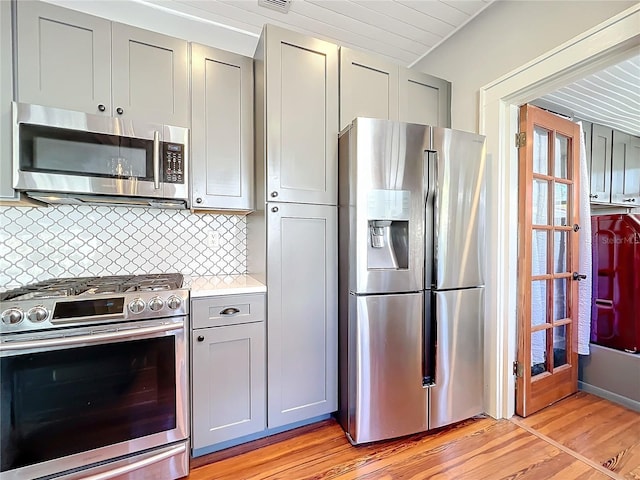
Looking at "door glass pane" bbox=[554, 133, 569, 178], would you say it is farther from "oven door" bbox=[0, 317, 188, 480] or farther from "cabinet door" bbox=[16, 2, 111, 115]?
"cabinet door" bbox=[16, 2, 111, 115]

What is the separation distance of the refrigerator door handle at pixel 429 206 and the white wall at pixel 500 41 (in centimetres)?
67

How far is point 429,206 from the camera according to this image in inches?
70.3

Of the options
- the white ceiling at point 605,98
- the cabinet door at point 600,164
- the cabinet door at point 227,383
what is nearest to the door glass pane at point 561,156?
the white ceiling at point 605,98

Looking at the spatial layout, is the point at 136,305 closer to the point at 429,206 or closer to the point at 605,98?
the point at 429,206

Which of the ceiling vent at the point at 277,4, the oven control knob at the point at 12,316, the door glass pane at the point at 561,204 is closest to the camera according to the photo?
the oven control knob at the point at 12,316

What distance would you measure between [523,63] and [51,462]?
127 inches

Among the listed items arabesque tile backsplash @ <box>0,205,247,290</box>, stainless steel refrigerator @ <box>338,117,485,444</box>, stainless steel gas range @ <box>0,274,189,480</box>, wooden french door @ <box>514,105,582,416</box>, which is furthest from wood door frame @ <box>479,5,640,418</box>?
stainless steel gas range @ <box>0,274,189,480</box>

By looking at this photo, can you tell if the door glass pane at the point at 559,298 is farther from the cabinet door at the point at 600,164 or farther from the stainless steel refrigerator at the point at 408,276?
the cabinet door at the point at 600,164

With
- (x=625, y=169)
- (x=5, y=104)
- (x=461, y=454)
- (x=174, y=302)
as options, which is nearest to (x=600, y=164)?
(x=625, y=169)

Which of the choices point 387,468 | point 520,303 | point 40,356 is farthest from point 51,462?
point 520,303

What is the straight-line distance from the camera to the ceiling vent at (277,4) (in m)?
1.96

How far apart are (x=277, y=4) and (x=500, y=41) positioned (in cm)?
151

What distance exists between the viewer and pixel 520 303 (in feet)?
6.60

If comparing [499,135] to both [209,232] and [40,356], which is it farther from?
[40,356]
